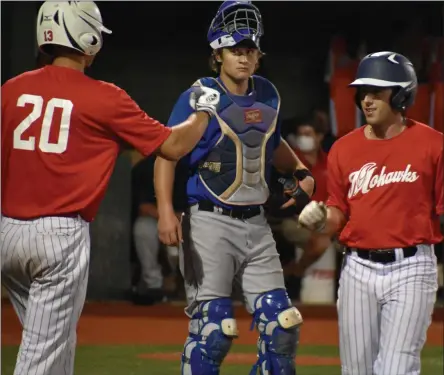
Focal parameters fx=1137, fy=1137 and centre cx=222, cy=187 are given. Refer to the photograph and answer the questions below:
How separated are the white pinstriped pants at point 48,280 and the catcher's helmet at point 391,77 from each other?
1.49 m

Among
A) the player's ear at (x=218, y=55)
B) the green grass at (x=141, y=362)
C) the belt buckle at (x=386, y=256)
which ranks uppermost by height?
the player's ear at (x=218, y=55)

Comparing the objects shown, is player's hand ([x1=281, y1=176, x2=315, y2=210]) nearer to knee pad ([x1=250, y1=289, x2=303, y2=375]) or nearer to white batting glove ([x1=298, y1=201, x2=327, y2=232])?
knee pad ([x1=250, y1=289, x2=303, y2=375])

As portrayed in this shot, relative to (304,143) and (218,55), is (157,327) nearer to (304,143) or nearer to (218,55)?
(304,143)

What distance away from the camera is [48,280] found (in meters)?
4.87

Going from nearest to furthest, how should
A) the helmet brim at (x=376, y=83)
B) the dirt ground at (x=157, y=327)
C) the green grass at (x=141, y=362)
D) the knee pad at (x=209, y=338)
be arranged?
the helmet brim at (x=376, y=83), the knee pad at (x=209, y=338), the green grass at (x=141, y=362), the dirt ground at (x=157, y=327)

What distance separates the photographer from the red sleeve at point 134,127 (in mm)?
4973

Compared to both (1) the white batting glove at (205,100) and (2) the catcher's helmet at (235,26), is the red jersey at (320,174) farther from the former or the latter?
(1) the white batting glove at (205,100)

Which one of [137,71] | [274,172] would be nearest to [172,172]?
[274,172]

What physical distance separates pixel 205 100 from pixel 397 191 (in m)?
0.99

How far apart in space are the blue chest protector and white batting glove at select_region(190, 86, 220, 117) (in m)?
0.21

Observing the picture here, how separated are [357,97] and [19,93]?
62.5 inches

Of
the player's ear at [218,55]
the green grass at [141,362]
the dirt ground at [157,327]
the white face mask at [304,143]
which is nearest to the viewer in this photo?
the player's ear at [218,55]

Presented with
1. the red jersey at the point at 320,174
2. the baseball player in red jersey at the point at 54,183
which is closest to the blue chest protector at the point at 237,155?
the baseball player in red jersey at the point at 54,183

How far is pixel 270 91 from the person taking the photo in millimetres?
5895
